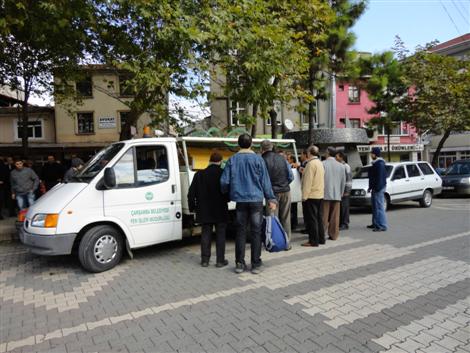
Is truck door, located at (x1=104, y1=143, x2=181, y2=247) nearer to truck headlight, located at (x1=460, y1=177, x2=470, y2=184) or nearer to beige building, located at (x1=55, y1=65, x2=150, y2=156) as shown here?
truck headlight, located at (x1=460, y1=177, x2=470, y2=184)

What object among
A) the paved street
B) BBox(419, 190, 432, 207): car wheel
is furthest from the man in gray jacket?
BBox(419, 190, 432, 207): car wheel

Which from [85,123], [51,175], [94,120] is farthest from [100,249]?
[85,123]

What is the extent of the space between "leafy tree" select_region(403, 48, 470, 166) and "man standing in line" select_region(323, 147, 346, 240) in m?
13.7

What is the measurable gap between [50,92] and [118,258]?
38.3ft

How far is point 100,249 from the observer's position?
18.9ft

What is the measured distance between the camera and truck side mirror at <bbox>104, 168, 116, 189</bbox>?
18.4 ft

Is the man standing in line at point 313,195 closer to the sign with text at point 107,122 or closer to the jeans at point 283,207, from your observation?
the jeans at point 283,207

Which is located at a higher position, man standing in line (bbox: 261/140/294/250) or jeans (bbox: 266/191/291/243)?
man standing in line (bbox: 261/140/294/250)

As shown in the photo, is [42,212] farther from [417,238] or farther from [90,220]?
[417,238]

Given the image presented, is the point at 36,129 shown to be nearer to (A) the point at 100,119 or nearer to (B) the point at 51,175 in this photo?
(A) the point at 100,119

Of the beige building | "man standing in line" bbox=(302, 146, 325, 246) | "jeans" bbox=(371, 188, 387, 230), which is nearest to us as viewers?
"man standing in line" bbox=(302, 146, 325, 246)

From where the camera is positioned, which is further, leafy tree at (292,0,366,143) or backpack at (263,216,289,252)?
leafy tree at (292,0,366,143)

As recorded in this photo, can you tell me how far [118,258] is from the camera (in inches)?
234

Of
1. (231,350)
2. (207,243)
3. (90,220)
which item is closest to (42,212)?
(90,220)
